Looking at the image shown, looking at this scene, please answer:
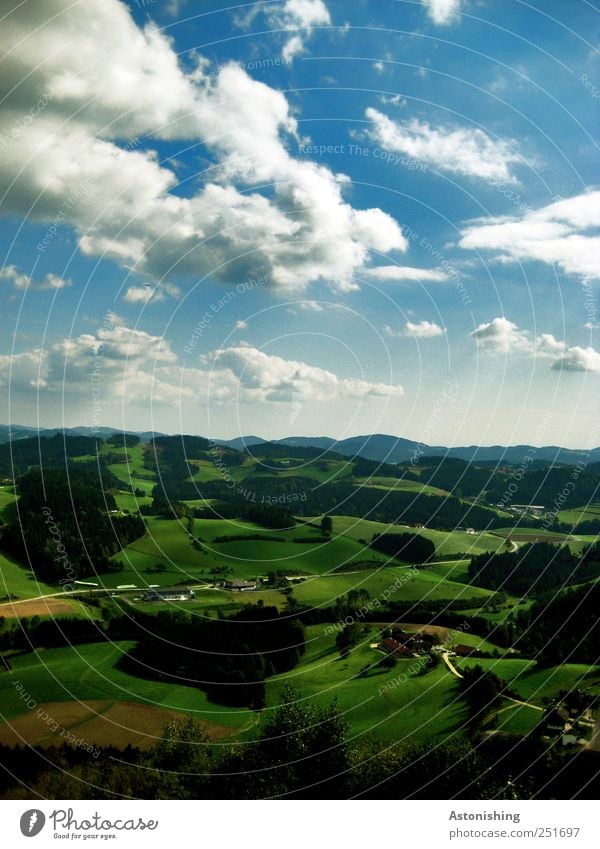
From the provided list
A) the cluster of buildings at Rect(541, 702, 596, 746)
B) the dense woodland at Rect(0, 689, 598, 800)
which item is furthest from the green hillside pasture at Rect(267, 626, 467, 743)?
the cluster of buildings at Rect(541, 702, 596, 746)

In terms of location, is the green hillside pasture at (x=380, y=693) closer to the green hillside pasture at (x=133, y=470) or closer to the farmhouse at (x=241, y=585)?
the farmhouse at (x=241, y=585)

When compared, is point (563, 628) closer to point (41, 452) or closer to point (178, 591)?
point (178, 591)

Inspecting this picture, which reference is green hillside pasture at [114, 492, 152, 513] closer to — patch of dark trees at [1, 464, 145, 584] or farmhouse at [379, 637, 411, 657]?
patch of dark trees at [1, 464, 145, 584]

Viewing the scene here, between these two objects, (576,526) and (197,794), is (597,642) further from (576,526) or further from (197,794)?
(576,526)

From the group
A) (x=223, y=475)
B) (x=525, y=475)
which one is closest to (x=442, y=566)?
(x=223, y=475)

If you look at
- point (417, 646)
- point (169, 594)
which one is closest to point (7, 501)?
point (169, 594)

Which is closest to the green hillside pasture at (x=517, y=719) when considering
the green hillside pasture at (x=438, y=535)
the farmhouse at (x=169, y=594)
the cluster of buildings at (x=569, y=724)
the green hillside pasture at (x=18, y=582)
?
the cluster of buildings at (x=569, y=724)
